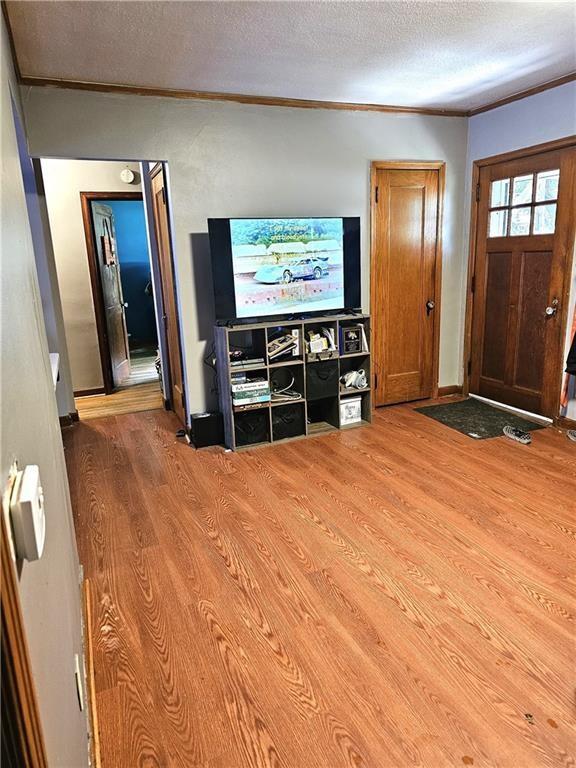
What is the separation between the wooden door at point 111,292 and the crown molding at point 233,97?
216cm

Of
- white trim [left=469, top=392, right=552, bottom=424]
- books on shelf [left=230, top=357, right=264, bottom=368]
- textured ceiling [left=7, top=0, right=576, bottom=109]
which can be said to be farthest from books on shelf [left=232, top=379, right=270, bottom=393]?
white trim [left=469, top=392, right=552, bottom=424]

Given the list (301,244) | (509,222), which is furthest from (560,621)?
(509,222)

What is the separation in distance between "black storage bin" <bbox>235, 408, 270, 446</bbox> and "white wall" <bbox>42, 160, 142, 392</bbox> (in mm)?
2393

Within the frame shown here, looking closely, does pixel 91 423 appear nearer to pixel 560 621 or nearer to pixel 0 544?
pixel 560 621

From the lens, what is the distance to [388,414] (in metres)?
4.61

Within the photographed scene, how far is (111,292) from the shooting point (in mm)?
5926

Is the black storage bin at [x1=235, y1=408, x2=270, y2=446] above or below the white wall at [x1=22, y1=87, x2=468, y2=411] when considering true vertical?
below

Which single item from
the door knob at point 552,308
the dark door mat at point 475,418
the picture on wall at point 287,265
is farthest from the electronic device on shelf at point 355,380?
the door knob at point 552,308

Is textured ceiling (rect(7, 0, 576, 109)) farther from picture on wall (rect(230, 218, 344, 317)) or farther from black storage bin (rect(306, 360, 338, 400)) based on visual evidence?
black storage bin (rect(306, 360, 338, 400))

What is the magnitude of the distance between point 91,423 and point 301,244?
2435 millimetres

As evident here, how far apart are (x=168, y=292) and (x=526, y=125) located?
3.16 meters

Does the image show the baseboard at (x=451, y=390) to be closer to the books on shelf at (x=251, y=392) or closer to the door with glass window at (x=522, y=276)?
the door with glass window at (x=522, y=276)

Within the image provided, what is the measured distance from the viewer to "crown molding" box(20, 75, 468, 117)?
3.31 m

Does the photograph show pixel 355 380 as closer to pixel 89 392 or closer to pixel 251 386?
pixel 251 386
